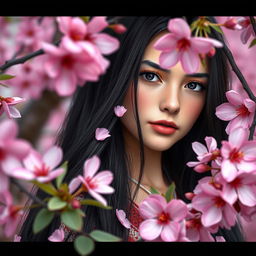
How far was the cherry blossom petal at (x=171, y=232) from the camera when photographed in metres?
1.03

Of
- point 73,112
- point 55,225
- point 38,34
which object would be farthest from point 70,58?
point 38,34

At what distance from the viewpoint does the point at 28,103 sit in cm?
310

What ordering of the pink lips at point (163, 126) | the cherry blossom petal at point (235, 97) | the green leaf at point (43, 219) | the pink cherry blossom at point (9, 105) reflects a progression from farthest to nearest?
1. the pink lips at point (163, 126)
2. the cherry blossom petal at point (235, 97)
3. the pink cherry blossom at point (9, 105)
4. the green leaf at point (43, 219)

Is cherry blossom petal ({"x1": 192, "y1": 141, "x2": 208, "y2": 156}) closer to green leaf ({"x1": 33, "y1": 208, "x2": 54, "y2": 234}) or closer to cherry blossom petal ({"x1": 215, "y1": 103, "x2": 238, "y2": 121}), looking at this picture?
cherry blossom petal ({"x1": 215, "y1": 103, "x2": 238, "y2": 121})

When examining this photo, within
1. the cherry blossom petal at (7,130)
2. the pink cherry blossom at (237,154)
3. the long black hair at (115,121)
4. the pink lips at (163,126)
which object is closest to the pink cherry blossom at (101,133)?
the long black hair at (115,121)

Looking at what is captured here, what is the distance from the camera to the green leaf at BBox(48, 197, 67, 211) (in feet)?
2.93

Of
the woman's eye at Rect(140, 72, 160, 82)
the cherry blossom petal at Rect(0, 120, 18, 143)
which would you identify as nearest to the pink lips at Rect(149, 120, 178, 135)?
the woman's eye at Rect(140, 72, 160, 82)

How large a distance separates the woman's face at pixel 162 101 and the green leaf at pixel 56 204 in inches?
19.9

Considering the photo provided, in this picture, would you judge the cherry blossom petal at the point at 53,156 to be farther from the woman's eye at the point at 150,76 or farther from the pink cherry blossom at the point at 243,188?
the woman's eye at the point at 150,76

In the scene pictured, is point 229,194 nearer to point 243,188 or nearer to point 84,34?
point 243,188

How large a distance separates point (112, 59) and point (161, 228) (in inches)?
22.8

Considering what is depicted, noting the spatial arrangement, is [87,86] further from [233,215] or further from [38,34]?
[38,34]
